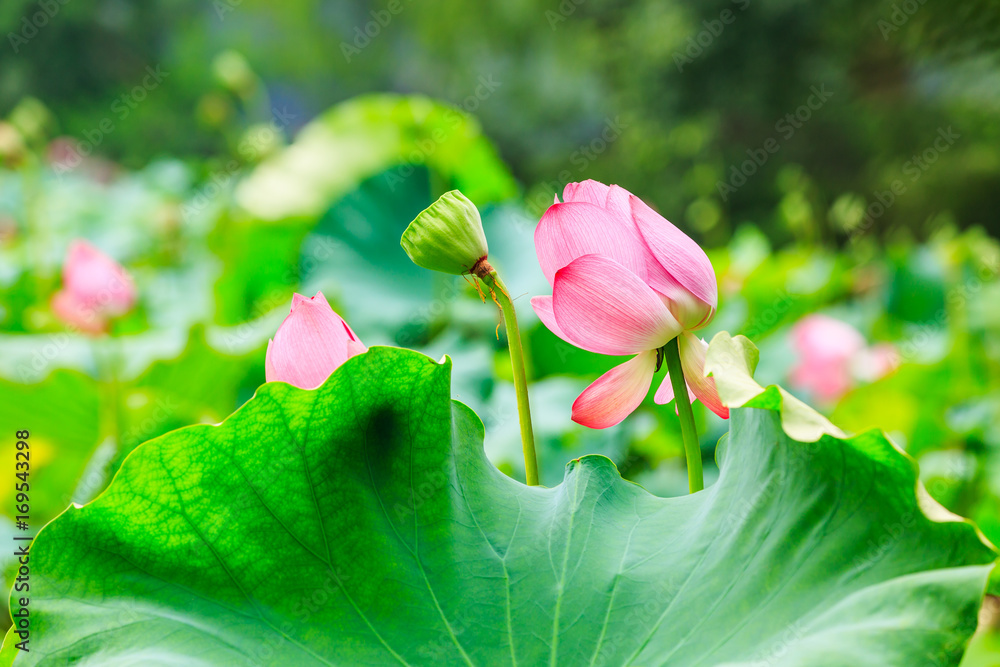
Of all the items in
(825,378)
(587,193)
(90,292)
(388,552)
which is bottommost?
(825,378)

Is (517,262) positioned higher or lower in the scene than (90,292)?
lower

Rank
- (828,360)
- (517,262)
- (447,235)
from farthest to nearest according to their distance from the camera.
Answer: (517,262) < (828,360) < (447,235)

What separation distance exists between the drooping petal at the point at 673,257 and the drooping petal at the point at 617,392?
4 centimetres

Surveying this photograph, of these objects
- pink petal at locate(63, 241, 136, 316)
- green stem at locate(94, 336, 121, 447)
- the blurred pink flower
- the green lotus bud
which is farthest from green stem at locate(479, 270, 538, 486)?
the blurred pink flower

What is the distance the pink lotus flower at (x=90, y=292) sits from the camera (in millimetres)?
999

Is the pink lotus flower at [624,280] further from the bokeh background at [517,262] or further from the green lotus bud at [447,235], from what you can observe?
the bokeh background at [517,262]

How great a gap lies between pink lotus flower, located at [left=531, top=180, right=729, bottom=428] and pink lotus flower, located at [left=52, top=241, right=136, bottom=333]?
0.84 m

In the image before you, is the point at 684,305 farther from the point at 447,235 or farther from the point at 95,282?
the point at 95,282

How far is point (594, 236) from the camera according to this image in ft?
1.10

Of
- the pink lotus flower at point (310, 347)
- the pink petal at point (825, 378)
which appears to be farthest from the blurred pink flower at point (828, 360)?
the pink lotus flower at point (310, 347)

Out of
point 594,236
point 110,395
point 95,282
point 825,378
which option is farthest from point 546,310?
point 825,378

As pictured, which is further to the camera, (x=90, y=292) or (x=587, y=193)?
(x=90, y=292)

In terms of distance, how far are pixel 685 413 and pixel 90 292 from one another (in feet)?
2.94

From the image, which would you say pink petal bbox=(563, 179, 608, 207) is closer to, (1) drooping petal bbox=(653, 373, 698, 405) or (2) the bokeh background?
(1) drooping petal bbox=(653, 373, 698, 405)
